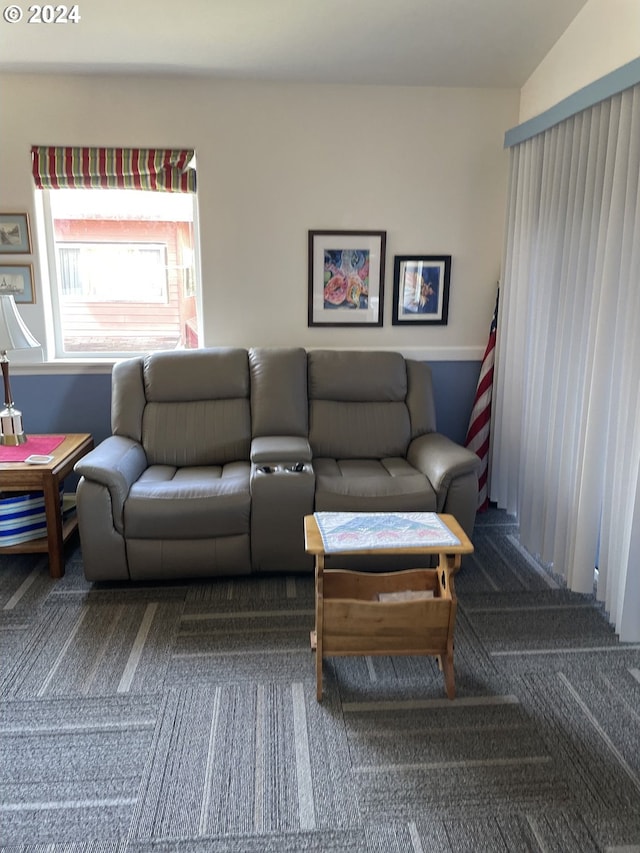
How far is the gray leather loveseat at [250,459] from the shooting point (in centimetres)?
273

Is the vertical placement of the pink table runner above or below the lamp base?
below

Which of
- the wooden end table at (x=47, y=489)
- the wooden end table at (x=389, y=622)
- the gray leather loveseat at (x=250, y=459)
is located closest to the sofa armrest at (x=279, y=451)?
the gray leather loveseat at (x=250, y=459)

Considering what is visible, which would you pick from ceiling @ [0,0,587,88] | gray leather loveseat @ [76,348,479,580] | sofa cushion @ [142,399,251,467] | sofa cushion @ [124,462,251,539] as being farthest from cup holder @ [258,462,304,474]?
ceiling @ [0,0,587,88]

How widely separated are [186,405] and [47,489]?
2.74 ft


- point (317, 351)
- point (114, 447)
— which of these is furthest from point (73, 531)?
point (317, 351)

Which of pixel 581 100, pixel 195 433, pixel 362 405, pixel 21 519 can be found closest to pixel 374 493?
pixel 362 405

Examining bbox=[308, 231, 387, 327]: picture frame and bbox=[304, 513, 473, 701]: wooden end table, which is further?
bbox=[308, 231, 387, 327]: picture frame

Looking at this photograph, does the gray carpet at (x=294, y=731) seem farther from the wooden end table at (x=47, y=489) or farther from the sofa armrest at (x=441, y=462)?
the sofa armrest at (x=441, y=462)

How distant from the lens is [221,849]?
5.06 ft

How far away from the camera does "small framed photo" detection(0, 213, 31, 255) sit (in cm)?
339

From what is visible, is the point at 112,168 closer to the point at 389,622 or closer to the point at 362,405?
the point at 362,405

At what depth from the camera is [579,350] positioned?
2.71m

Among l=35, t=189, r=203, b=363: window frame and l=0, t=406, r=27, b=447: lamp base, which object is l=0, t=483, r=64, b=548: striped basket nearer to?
l=0, t=406, r=27, b=447: lamp base

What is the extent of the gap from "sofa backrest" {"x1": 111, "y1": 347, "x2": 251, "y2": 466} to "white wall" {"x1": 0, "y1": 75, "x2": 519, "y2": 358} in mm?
368
